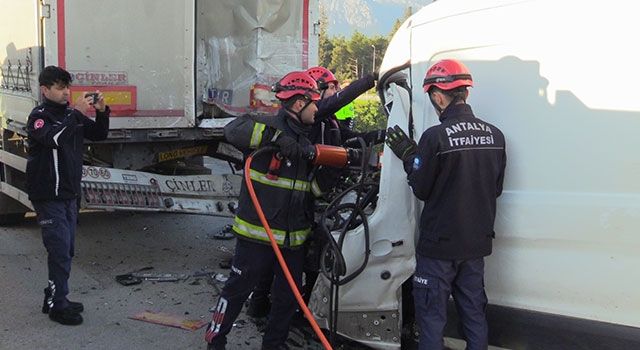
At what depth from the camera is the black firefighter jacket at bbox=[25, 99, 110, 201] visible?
3.69m

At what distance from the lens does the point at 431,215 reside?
8.73 feet

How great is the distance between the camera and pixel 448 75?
2.54 metres

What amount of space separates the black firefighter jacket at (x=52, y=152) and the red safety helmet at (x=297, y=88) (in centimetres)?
150

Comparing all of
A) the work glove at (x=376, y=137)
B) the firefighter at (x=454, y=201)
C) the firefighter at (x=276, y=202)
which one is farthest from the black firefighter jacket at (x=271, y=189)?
the work glove at (x=376, y=137)

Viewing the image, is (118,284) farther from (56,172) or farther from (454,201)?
(454,201)

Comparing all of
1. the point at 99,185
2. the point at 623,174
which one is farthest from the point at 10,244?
the point at 623,174

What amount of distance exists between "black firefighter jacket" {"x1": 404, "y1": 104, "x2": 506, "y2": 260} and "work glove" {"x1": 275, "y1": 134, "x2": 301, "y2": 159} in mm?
738

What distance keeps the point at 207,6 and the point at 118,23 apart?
1.42m

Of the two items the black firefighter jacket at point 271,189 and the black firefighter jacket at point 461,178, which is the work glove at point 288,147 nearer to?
the black firefighter jacket at point 271,189

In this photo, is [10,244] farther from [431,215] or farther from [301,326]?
[431,215]

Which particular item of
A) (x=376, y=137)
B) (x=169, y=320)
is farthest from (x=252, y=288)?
(x=376, y=137)

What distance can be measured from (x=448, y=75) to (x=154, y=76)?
328 cm

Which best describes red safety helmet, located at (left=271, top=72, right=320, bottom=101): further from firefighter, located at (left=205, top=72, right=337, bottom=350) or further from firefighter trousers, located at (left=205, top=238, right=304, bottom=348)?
firefighter trousers, located at (left=205, top=238, right=304, bottom=348)

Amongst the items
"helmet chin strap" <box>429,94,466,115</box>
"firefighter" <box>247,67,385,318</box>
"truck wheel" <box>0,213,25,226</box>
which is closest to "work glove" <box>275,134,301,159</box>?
"firefighter" <box>247,67,385,318</box>
